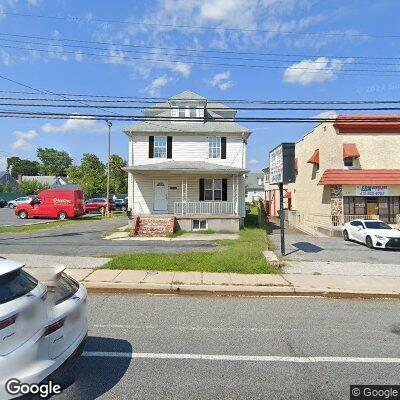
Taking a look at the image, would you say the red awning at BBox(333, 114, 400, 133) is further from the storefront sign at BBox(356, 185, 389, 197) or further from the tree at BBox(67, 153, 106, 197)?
the tree at BBox(67, 153, 106, 197)

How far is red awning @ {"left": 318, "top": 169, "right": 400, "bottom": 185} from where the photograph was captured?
2236cm

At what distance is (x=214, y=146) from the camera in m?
22.1

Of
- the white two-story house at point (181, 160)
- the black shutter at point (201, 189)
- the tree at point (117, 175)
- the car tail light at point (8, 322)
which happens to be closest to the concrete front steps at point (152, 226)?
the white two-story house at point (181, 160)

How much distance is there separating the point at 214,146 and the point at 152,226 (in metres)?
7.16

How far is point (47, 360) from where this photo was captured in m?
2.90

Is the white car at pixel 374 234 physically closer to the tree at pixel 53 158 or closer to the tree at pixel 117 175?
the tree at pixel 117 175

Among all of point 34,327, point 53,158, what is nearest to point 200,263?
point 34,327

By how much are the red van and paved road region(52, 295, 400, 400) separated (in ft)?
72.4

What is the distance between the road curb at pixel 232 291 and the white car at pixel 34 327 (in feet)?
13.1

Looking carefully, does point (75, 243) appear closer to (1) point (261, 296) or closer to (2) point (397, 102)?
(1) point (261, 296)

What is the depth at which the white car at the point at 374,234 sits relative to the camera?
570 inches

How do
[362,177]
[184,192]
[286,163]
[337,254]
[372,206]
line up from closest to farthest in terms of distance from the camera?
[286,163] < [337,254] < [184,192] < [362,177] < [372,206]

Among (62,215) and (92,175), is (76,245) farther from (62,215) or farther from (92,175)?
(92,175)

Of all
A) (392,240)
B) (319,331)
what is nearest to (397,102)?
(392,240)
